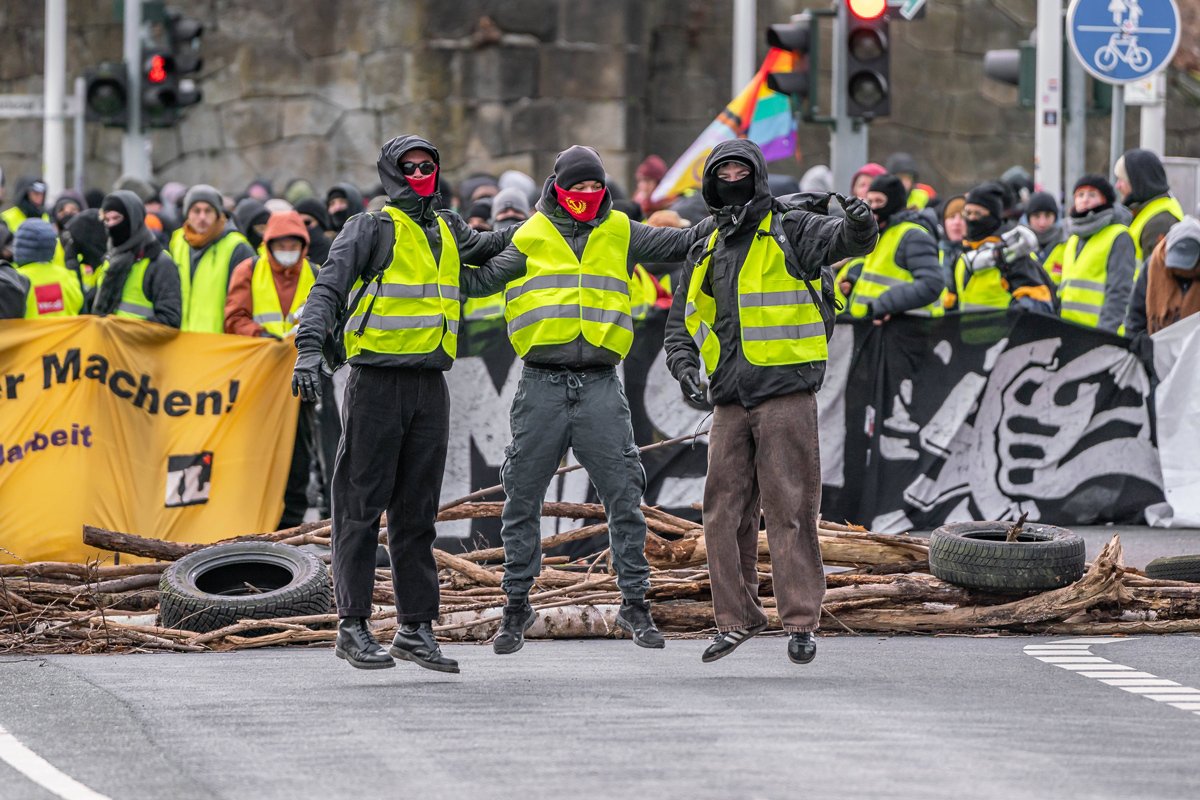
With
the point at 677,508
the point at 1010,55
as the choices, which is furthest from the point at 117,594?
the point at 1010,55

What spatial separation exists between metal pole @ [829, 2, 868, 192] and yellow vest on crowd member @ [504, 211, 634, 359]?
7806 millimetres

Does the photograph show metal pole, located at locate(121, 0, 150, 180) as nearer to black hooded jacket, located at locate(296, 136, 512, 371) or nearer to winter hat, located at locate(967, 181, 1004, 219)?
winter hat, located at locate(967, 181, 1004, 219)

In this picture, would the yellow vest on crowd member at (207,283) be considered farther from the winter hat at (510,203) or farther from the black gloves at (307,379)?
the black gloves at (307,379)

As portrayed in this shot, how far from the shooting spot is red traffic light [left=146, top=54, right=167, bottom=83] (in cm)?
2458

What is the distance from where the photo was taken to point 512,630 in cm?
946

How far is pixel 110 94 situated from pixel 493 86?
477 cm

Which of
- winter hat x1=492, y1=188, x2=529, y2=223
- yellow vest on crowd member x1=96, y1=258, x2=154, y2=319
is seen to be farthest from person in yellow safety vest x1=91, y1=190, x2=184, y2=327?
winter hat x1=492, y1=188, x2=529, y2=223

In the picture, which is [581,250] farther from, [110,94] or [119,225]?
[110,94]

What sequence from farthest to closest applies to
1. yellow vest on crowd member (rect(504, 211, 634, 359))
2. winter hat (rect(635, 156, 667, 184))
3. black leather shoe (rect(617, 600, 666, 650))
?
winter hat (rect(635, 156, 667, 184))
black leather shoe (rect(617, 600, 666, 650))
yellow vest on crowd member (rect(504, 211, 634, 359))

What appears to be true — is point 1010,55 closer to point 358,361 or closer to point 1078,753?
point 358,361

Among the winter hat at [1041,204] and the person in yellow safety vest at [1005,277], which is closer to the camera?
the person in yellow safety vest at [1005,277]

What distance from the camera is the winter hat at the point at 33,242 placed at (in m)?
14.4

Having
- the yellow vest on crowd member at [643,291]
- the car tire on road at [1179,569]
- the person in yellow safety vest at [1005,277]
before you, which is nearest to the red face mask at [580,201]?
the car tire on road at [1179,569]

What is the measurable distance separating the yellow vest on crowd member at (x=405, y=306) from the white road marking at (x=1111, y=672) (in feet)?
9.21
